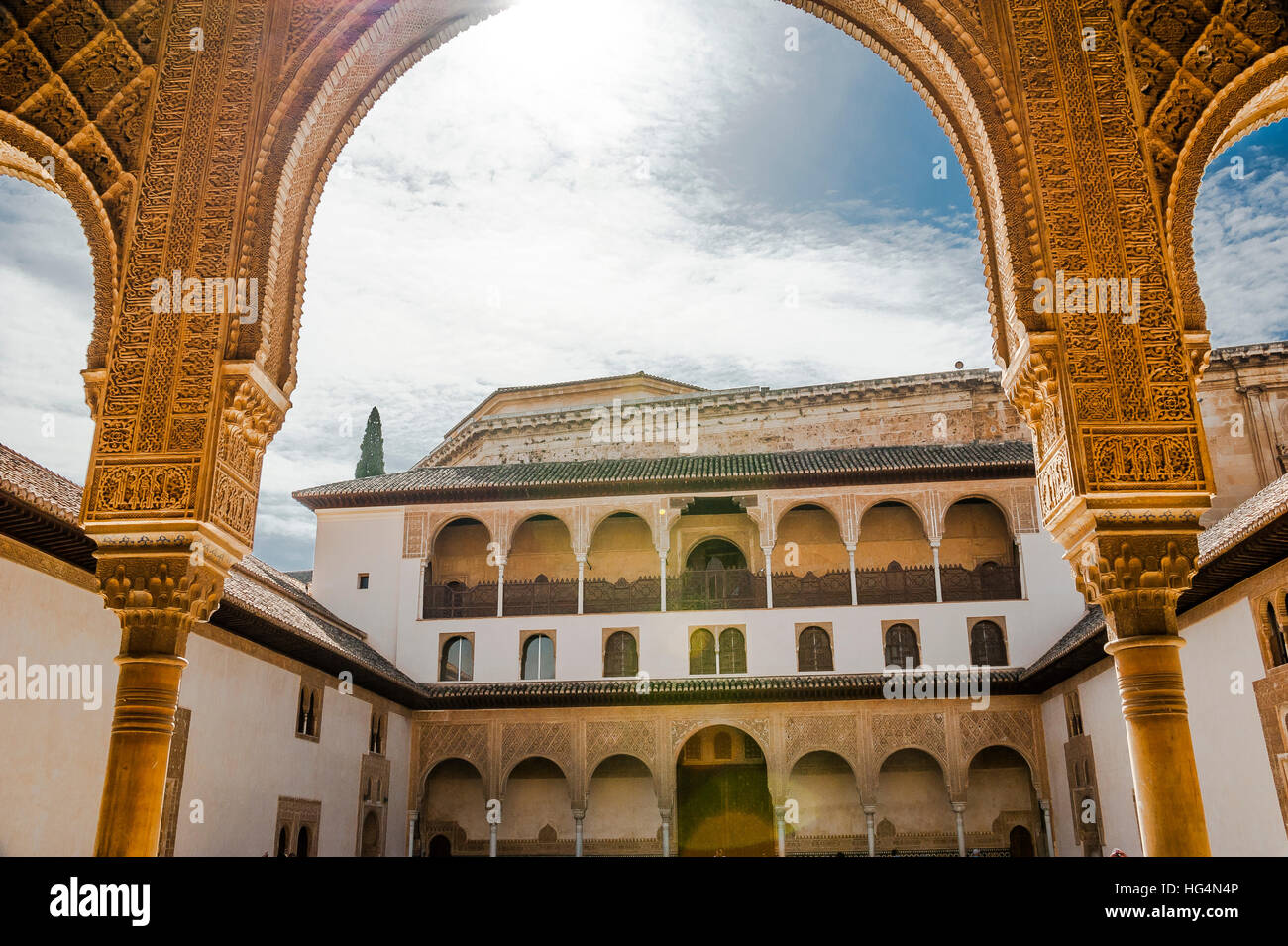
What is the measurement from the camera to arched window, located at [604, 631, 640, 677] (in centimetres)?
2153

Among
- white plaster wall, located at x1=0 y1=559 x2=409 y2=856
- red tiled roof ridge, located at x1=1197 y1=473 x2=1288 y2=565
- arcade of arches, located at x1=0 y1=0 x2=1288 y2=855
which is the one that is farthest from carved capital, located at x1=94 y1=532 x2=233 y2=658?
red tiled roof ridge, located at x1=1197 y1=473 x2=1288 y2=565

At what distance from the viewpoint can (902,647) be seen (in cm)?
2058

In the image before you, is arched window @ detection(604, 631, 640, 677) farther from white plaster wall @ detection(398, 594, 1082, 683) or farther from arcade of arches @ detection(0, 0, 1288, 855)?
arcade of arches @ detection(0, 0, 1288, 855)

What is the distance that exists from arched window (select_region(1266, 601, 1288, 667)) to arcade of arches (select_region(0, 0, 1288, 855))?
23.7 ft

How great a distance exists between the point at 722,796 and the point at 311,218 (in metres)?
17.4

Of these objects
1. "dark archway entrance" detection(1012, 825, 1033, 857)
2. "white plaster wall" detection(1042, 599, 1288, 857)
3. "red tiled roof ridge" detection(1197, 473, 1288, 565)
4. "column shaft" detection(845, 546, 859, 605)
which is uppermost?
"column shaft" detection(845, 546, 859, 605)

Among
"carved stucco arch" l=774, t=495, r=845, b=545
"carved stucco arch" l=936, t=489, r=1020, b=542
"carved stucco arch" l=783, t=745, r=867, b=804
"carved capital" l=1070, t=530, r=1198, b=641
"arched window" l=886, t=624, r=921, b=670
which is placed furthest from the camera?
"carved stucco arch" l=774, t=495, r=845, b=545

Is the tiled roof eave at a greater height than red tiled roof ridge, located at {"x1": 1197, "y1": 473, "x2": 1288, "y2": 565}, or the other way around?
the tiled roof eave

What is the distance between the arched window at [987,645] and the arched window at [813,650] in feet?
9.11

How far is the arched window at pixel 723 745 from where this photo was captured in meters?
21.9

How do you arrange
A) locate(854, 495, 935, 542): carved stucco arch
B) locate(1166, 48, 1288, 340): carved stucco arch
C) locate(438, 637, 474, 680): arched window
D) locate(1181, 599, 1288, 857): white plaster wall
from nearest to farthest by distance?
locate(1166, 48, 1288, 340): carved stucco arch
locate(1181, 599, 1288, 857): white plaster wall
locate(854, 495, 935, 542): carved stucco arch
locate(438, 637, 474, 680): arched window

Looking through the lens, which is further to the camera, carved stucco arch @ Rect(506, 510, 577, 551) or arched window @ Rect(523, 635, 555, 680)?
carved stucco arch @ Rect(506, 510, 577, 551)

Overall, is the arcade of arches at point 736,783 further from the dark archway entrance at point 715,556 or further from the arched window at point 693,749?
the dark archway entrance at point 715,556

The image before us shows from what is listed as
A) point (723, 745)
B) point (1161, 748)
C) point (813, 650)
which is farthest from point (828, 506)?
point (1161, 748)
